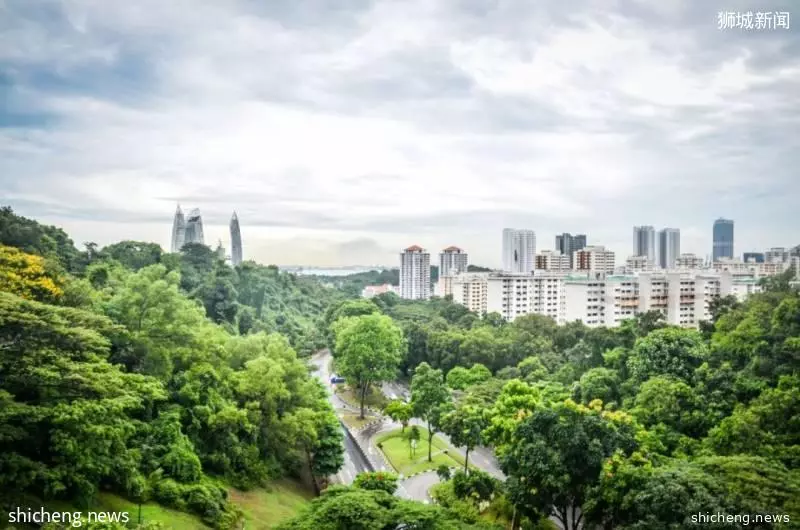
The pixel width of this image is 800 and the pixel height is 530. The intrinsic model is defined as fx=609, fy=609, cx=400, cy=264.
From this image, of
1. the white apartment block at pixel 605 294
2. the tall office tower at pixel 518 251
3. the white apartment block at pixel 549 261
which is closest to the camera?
the white apartment block at pixel 605 294

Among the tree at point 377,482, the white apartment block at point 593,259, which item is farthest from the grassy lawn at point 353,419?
the white apartment block at point 593,259

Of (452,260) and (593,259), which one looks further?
(452,260)

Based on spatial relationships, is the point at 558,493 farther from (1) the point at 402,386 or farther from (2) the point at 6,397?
(1) the point at 402,386

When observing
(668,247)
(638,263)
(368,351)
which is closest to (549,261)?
(638,263)

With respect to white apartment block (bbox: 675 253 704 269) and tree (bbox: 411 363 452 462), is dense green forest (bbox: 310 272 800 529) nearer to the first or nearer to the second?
tree (bbox: 411 363 452 462)

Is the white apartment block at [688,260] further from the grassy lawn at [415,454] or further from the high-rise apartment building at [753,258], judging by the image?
the grassy lawn at [415,454]

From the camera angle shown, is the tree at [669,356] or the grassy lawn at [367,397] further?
the grassy lawn at [367,397]

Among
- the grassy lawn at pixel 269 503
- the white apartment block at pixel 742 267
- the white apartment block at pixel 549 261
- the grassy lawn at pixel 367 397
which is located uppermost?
the white apartment block at pixel 549 261

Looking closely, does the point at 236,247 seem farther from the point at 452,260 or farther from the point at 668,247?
the point at 668,247
